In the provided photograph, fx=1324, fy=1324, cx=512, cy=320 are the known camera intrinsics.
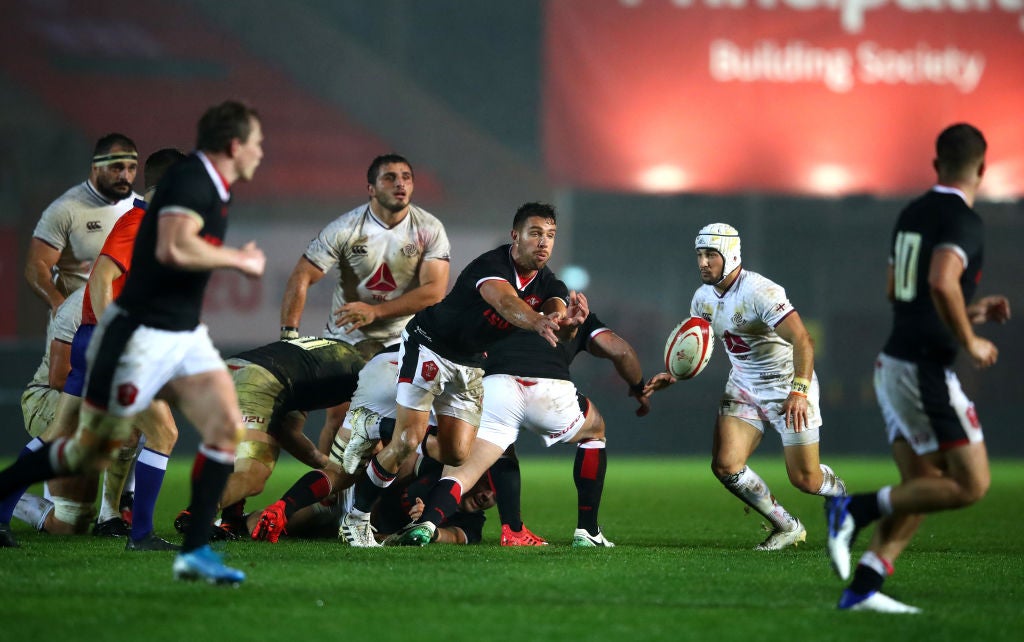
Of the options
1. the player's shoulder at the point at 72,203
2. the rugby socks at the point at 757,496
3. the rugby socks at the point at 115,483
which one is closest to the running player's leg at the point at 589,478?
the rugby socks at the point at 757,496

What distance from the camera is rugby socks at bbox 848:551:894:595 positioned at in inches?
215

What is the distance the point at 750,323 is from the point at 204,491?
4.14 m

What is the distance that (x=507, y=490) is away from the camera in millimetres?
8461

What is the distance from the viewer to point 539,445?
21.8 metres

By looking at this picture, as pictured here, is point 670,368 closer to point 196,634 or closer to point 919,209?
point 919,209

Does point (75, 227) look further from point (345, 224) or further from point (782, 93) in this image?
point (782, 93)

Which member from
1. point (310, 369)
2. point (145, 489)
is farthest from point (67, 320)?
point (145, 489)

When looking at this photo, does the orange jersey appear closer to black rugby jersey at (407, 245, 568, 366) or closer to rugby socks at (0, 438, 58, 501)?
rugby socks at (0, 438, 58, 501)

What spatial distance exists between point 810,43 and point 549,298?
1293 centimetres

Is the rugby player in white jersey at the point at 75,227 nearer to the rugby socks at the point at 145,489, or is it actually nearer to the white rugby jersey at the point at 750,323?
the rugby socks at the point at 145,489

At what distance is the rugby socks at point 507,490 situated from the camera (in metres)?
8.39

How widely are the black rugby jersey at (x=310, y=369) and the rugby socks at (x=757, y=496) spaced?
8.72 ft

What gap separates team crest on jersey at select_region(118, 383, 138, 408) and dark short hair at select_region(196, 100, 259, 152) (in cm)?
110

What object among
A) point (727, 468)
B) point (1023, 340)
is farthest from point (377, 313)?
point (1023, 340)
